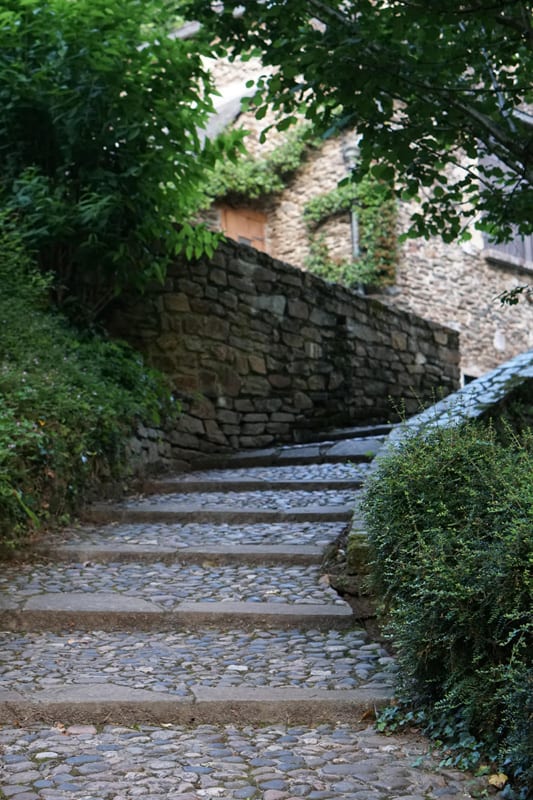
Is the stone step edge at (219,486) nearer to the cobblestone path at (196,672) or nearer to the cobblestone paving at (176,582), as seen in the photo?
the cobblestone path at (196,672)

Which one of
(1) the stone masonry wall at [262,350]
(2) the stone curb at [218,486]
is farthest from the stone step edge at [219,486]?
(1) the stone masonry wall at [262,350]

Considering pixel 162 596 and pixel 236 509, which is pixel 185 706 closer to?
pixel 162 596

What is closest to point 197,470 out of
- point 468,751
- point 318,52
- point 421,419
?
point 421,419

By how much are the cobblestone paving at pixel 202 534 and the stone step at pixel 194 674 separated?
3.44ft

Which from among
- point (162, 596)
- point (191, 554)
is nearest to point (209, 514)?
point (191, 554)

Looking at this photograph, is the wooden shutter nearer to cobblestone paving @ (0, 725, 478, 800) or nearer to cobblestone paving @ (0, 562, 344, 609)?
cobblestone paving @ (0, 562, 344, 609)

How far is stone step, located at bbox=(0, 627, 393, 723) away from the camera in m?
2.49

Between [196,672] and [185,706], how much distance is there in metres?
0.28

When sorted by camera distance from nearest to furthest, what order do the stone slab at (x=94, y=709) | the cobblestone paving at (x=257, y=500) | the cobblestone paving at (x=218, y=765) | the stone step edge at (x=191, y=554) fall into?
the cobblestone paving at (x=218, y=765) < the stone slab at (x=94, y=709) < the stone step edge at (x=191, y=554) < the cobblestone paving at (x=257, y=500)

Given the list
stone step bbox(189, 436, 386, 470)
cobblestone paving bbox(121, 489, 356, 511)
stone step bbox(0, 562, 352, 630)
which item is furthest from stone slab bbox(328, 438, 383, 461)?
stone step bbox(0, 562, 352, 630)

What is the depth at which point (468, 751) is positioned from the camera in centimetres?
216

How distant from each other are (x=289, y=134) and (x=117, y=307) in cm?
662

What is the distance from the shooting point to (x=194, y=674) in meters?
2.76

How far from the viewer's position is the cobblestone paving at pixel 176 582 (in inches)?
137
